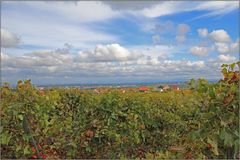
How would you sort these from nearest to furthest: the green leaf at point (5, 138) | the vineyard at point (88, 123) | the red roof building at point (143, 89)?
the green leaf at point (5, 138), the vineyard at point (88, 123), the red roof building at point (143, 89)

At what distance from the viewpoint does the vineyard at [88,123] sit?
6469mm

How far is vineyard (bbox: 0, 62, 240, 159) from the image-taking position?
255 inches

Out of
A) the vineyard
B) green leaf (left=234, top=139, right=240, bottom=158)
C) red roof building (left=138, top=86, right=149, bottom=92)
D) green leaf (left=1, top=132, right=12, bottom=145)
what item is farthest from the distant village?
green leaf (left=234, top=139, right=240, bottom=158)

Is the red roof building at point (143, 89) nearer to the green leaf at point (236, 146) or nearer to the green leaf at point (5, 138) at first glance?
the green leaf at point (5, 138)

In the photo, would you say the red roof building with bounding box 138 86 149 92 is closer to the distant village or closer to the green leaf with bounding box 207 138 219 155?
the distant village

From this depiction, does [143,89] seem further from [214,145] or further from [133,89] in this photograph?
[214,145]

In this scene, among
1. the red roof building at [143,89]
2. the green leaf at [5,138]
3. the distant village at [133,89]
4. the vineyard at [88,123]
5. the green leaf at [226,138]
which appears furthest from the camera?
the red roof building at [143,89]

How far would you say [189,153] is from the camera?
5176 millimetres

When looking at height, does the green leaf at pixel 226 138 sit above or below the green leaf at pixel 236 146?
above

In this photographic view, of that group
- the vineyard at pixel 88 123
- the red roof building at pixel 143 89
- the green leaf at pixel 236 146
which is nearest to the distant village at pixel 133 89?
the red roof building at pixel 143 89

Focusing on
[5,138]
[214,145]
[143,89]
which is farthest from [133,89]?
[214,145]

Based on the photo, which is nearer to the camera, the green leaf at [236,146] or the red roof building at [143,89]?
the green leaf at [236,146]

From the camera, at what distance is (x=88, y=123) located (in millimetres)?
7727

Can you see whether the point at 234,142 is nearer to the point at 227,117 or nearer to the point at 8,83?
the point at 227,117
